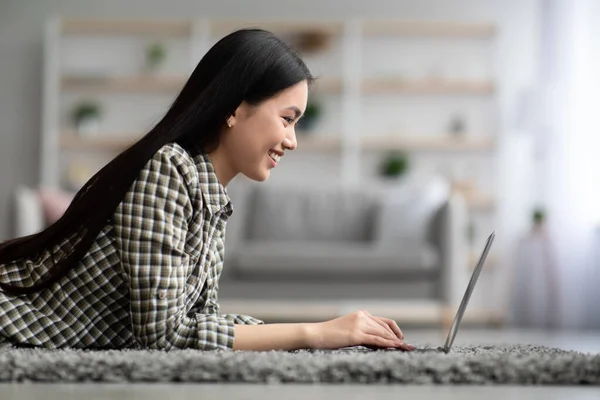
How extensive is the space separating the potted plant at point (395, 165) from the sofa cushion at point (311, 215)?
5.40 ft

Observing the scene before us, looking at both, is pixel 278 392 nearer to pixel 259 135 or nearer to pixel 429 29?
pixel 259 135

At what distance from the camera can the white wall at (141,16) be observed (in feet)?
21.7

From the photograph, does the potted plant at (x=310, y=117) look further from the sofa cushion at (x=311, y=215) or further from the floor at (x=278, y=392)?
the floor at (x=278, y=392)

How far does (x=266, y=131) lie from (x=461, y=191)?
5022 mm

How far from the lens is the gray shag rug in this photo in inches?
43.9

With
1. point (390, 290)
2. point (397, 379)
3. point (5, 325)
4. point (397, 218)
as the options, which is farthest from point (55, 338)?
point (397, 218)

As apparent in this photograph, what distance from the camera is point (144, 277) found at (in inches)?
50.9

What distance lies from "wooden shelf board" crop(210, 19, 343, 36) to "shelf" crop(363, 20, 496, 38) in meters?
0.24

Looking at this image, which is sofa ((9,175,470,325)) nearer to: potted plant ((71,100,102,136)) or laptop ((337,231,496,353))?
potted plant ((71,100,102,136))

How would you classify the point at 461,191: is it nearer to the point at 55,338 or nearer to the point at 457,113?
the point at 457,113

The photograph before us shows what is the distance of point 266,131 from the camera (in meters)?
1.46

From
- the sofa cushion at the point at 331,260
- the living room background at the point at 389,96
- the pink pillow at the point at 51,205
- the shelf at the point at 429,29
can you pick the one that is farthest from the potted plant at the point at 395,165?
the pink pillow at the point at 51,205

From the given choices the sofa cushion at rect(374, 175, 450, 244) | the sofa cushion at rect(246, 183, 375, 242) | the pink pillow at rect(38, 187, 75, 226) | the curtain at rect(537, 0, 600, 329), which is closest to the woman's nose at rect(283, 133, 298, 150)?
the pink pillow at rect(38, 187, 75, 226)

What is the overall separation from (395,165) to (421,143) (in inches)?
9.6
